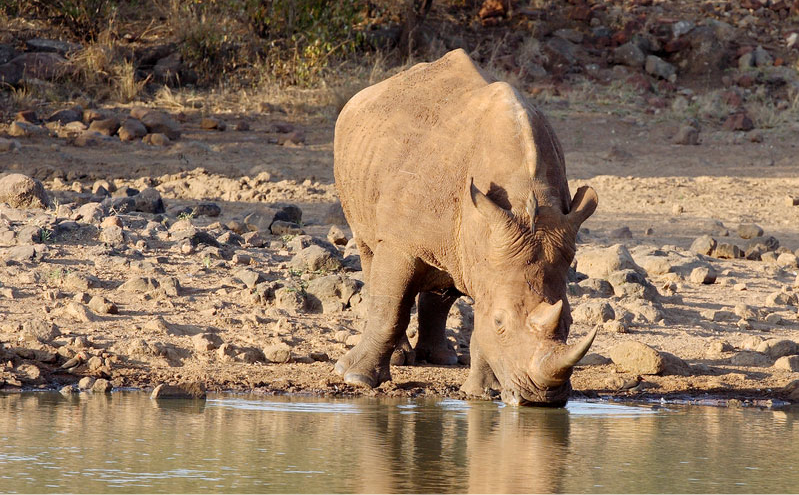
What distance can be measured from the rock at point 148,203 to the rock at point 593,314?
4454mm

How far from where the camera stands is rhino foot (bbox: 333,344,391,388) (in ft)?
22.7

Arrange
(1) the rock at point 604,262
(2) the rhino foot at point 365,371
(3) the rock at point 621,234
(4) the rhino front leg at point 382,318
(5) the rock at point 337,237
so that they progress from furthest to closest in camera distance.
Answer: (3) the rock at point 621,234 → (5) the rock at point 337,237 → (1) the rock at point 604,262 → (2) the rhino foot at point 365,371 → (4) the rhino front leg at point 382,318

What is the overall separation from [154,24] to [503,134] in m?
14.0

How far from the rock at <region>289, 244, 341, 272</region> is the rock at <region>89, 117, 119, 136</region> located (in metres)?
6.66

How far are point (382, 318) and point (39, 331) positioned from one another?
2147mm

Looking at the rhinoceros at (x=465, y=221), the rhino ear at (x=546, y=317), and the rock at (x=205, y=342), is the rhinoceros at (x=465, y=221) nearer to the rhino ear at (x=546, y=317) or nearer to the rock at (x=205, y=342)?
the rhino ear at (x=546, y=317)

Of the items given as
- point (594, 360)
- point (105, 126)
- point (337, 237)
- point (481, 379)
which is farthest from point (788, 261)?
point (105, 126)

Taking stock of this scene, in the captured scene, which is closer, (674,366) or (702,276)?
(674,366)

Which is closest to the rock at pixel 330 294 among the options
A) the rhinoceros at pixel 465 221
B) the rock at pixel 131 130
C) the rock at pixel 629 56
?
the rhinoceros at pixel 465 221

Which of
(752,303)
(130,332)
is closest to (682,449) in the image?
Answer: (130,332)

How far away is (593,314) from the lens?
870 centimetres

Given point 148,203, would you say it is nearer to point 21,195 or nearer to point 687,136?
point 21,195

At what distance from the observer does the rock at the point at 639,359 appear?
750 centimetres

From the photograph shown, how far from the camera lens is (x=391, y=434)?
578 centimetres
